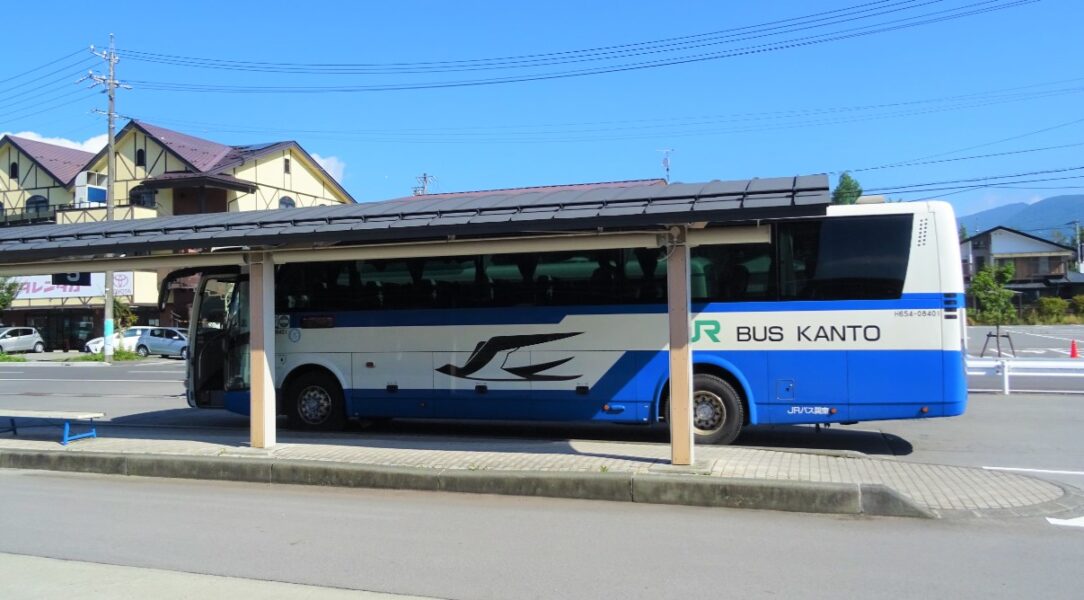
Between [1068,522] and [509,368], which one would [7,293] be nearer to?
[509,368]

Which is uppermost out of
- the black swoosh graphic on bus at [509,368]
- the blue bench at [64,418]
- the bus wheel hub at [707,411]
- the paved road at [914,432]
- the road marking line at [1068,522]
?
the black swoosh graphic on bus at [509,368]


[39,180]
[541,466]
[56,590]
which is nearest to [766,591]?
[541,466]

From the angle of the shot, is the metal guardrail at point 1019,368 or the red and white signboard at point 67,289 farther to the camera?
the red and white signboard at point 67,289

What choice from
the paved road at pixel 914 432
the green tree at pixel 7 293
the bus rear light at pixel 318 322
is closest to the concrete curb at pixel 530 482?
the paved road at pixel 914 432

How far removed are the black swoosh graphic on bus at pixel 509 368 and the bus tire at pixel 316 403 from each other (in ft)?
6.06

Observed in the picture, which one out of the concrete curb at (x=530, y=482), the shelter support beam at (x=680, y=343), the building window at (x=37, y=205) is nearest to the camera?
the concrete curb at (x=530, y=482)

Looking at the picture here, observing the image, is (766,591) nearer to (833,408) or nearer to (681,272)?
(681,272)

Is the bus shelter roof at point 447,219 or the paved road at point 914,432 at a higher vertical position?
the bus shelter roof at point 447,219

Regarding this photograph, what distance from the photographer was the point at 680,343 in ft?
26.7

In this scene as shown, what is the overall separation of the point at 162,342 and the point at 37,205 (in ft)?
62.3

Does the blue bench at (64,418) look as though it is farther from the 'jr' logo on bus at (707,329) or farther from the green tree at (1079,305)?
the green tree at (1079,305)

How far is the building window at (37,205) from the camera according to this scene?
48.5m

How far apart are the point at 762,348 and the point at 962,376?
2362mm

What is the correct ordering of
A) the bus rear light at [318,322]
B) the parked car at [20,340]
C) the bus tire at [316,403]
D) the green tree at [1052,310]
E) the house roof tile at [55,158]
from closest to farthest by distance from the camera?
the bus rear light at [318,322]
the bus tire at [316,403]
the parked car at [20,340]
the house roof tile at [55,158]
the green tree at [1052,310]
